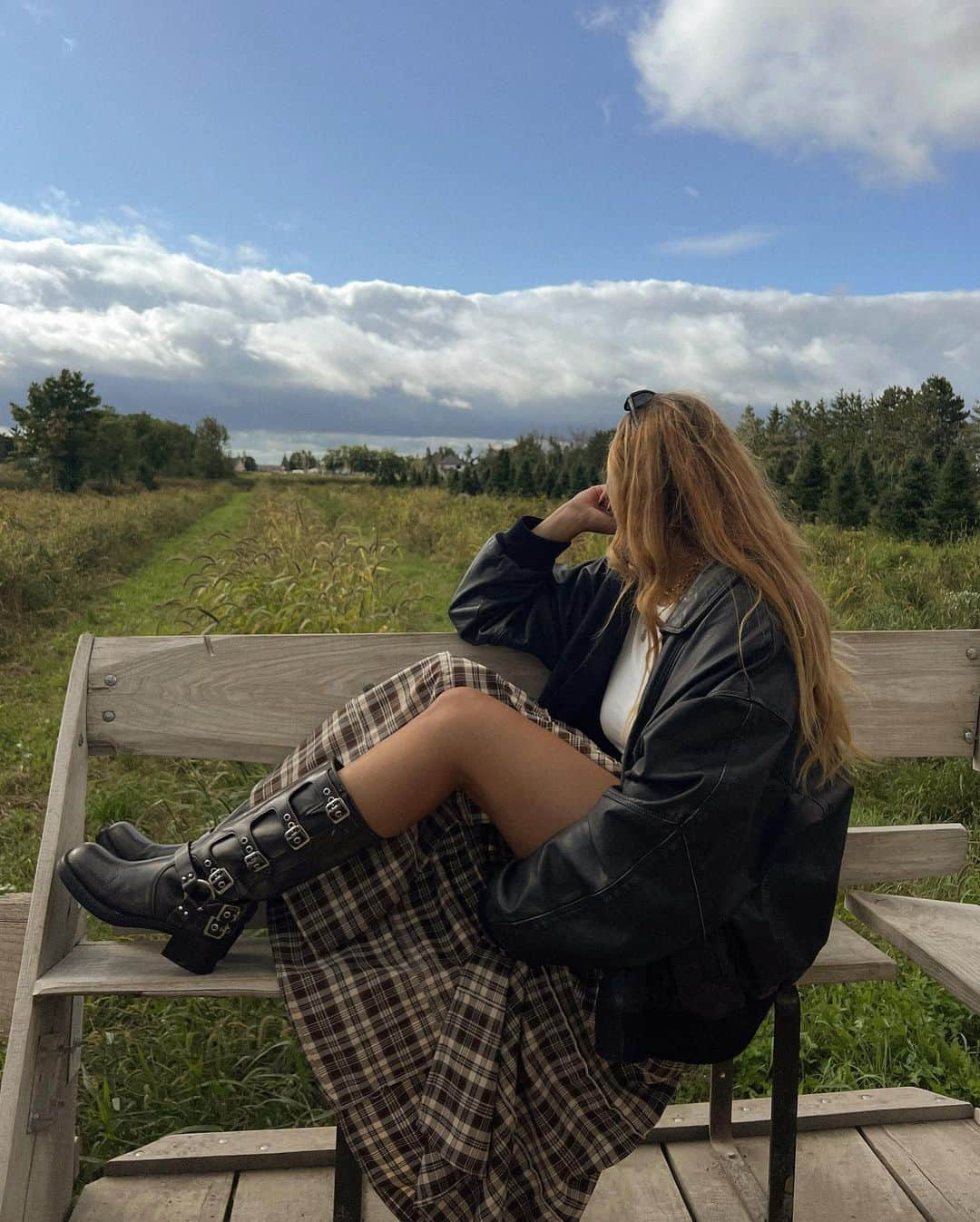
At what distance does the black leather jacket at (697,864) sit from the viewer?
1529mm

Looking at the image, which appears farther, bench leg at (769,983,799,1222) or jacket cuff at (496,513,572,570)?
jacket cuff at (496,513,572,570)

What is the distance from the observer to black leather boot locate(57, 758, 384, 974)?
166 centimetres

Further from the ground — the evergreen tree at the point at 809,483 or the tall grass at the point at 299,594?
the evergreen tree at the point at 809,483

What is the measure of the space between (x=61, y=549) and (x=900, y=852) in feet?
33.3

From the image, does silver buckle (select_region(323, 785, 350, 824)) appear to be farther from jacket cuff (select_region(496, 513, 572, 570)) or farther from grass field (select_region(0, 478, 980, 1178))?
grass field (select_region(0, 478, 980, 1178))

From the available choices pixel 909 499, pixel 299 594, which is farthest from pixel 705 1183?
pixel 909 499

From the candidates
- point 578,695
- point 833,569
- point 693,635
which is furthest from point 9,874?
point 833,569

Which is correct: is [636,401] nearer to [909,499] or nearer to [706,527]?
[706,527]

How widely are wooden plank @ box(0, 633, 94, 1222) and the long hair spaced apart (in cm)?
117

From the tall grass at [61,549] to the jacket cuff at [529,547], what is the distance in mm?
5945

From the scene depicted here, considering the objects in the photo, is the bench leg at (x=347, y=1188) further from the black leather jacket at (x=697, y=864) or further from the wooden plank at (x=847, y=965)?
the wooden plank at (x=847, y=965)

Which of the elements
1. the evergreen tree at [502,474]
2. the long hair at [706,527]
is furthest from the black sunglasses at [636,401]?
the evergreen tree at [502,474]

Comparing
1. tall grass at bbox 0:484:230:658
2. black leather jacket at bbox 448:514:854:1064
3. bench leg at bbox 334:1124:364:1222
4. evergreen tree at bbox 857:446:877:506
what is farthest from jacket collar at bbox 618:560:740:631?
evergreen tree at bbox 857:446:877:506

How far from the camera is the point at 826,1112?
87.4 inches
